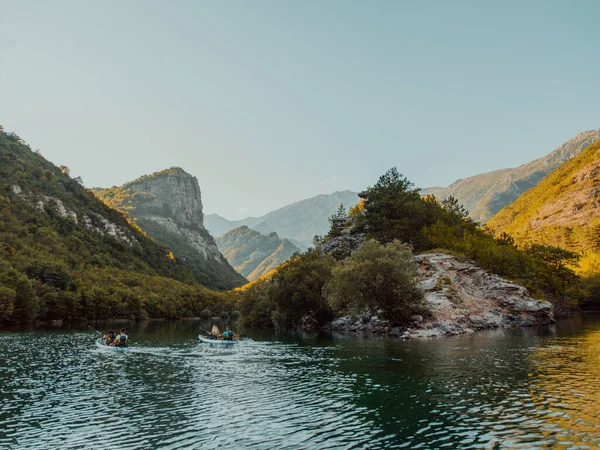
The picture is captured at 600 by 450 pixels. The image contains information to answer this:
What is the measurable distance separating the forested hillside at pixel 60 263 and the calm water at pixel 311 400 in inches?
2642

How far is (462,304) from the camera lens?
271 feet

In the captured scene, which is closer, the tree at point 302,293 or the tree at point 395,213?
the tree at point 302,293

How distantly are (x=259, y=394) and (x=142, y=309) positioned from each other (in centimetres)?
13419

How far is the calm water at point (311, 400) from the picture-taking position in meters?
18.9

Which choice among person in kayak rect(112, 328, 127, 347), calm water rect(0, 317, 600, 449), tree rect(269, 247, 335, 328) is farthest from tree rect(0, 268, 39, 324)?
tree rect(269, 247, 335, 328)

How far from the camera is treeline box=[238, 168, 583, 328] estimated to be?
70.8 m

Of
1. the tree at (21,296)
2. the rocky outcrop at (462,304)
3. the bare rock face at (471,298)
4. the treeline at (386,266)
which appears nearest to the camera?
the treeline at (386,266)

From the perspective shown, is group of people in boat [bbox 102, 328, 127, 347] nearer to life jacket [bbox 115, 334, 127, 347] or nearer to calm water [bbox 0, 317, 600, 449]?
life jacket [bbox 115, 334, 127, 347]

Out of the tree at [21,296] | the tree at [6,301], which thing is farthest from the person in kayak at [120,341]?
the tree at [21,296]

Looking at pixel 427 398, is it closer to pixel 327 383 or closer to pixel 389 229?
pixel 327 383

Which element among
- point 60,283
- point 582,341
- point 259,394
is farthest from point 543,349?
point 60,283

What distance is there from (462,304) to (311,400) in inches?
2545

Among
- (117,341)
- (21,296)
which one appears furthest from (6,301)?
(117,341)

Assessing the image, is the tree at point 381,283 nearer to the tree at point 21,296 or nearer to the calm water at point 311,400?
the calm water at point 311,400
